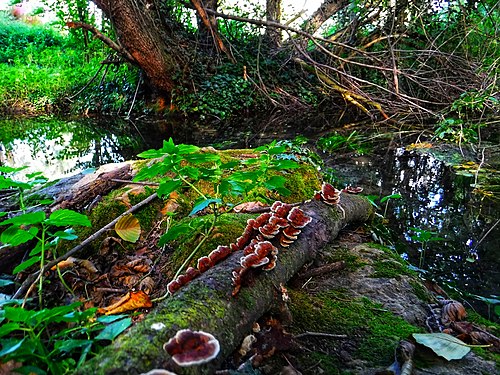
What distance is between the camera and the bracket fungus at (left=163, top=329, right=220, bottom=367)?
76 cm

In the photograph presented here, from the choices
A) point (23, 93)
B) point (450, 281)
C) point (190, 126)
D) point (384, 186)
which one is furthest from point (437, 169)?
point (23, 93)

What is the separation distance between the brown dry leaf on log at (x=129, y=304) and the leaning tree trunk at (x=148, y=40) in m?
7.30

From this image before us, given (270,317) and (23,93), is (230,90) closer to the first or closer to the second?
(23,93)

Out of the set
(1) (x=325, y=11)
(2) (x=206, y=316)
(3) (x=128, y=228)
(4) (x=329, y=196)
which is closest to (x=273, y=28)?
(1) (x=325, y=11)

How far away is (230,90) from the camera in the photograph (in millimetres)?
9516

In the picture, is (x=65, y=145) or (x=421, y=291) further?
(x=65, y=145)

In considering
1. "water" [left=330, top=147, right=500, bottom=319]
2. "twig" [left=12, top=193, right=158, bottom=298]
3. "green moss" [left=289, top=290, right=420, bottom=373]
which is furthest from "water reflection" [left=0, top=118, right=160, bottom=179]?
"green moss" [left=289, top=290, right=420, bottom=373]

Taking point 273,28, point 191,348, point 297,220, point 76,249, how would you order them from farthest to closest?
1. point 273,28
2. point 76,249
3. point 297,220
4. point 191,348

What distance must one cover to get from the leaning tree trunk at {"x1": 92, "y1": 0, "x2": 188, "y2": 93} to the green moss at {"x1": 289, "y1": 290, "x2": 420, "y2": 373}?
758 cm

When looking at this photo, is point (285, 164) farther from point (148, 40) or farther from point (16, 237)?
point (148, 40)

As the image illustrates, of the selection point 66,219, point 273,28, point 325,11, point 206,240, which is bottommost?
point 206,240

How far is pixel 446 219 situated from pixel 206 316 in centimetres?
256

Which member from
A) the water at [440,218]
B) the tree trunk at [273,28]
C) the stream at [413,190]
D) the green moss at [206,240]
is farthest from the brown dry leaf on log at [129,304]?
the tree trunk at [273,28]

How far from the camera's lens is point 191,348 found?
2.63 feet
